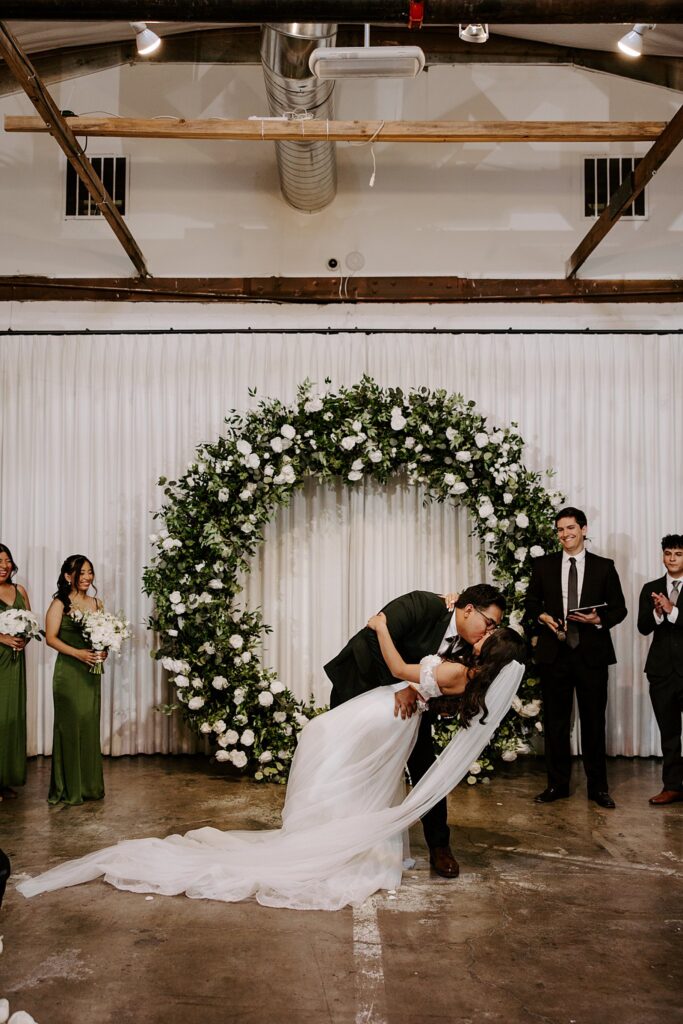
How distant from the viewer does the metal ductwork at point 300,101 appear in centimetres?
634

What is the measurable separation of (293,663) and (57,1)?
5.43 metres

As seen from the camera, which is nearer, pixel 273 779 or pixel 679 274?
pixel 273 779

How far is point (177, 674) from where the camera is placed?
23.7 ft

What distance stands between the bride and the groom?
111mm

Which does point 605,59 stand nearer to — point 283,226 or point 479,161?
point 479,161

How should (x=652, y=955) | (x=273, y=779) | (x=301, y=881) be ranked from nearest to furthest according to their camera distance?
(x=652, y=955), (x=301, y=881), (x=273, y=779)

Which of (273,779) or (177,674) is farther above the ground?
(177,674)

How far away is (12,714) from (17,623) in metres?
0.67

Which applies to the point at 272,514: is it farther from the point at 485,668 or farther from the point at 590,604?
the point at 485,668

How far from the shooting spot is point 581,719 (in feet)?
21.1

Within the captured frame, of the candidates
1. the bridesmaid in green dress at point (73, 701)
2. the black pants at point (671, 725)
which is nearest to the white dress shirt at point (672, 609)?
the black pants at point (671, 725)

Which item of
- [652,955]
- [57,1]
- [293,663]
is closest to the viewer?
[57,1]

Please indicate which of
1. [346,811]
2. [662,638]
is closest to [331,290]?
[662,638]

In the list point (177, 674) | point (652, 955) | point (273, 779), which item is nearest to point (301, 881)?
point (652, 955)
